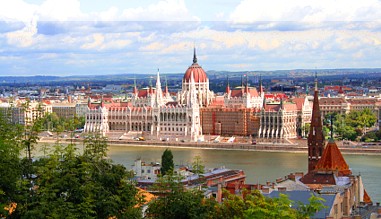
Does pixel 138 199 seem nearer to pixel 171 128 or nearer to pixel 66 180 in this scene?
pixel 66 180

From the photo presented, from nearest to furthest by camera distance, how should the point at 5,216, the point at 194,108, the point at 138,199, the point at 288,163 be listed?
the point at 5,216 < the point at 138,199 < the point at 288,163 < the point at 194,108

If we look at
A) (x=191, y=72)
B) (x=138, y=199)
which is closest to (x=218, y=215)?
(x=138, y=199)

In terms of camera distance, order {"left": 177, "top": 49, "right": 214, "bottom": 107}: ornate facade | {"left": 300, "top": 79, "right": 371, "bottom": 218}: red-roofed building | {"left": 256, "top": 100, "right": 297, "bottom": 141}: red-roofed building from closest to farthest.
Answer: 1. {"left": 300, "top": 79, "right": 371, "bottom": 218}: red-roofed building
2. {"left": 256, "top": 100, "right": 297, "bottom": 141}: red-roofed building
3. {"left": 177, "top": 49, "right": 214, "bottom": 107}: ornate facade

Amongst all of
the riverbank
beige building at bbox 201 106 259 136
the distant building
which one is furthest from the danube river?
the distant building

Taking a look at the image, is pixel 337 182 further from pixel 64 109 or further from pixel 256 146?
pixel 64 109

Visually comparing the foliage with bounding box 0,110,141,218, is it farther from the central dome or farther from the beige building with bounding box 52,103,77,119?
the beige building with bounding box 52,103,77,119

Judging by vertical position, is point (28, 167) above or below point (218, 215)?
above
